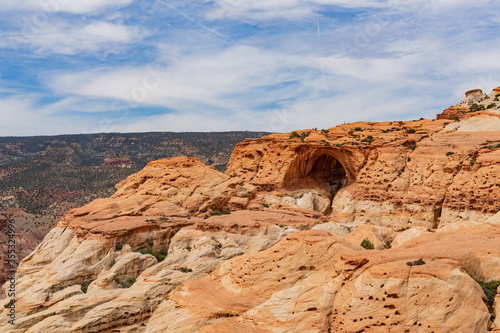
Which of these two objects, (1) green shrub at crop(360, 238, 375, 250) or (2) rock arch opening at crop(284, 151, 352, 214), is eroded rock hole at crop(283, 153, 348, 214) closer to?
(2) rock arch opening at crop(284, 151, 352, 214)

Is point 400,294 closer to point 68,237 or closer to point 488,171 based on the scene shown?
point 488,171

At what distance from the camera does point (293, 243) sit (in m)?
17.7

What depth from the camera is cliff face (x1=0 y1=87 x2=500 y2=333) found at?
44.9 feet

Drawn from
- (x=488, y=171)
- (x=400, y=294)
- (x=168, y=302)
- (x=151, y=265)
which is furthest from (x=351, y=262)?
(x=488, y=171)

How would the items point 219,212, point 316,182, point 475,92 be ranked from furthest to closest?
1. point 475,92
2. point 316,182
3. point 219,212

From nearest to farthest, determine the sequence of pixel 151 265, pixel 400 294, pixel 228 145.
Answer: pixel 400 294
pixel 151 265
pixel 228 145

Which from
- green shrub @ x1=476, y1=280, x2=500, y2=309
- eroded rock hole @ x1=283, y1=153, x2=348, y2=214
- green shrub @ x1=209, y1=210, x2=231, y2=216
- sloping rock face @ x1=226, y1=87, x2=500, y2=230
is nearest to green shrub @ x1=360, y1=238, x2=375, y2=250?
green shrub @ x1=476, y1=280, x2=500, y2=309

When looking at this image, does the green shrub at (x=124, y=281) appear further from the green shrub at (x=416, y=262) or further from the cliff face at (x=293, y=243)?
the green shrub at (x=416, y=262)

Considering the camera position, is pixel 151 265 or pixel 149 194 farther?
pixel 149 194

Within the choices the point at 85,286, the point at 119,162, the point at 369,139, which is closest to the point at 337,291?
the point at 85,286

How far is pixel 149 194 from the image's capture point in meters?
35.0

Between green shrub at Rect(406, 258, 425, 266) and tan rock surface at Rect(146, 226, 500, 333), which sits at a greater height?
green shrub at Rect(406, 258, 425, 266)

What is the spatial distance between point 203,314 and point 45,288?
12.4 meters

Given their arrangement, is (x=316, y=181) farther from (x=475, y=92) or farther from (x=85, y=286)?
(x=475, y=92)
